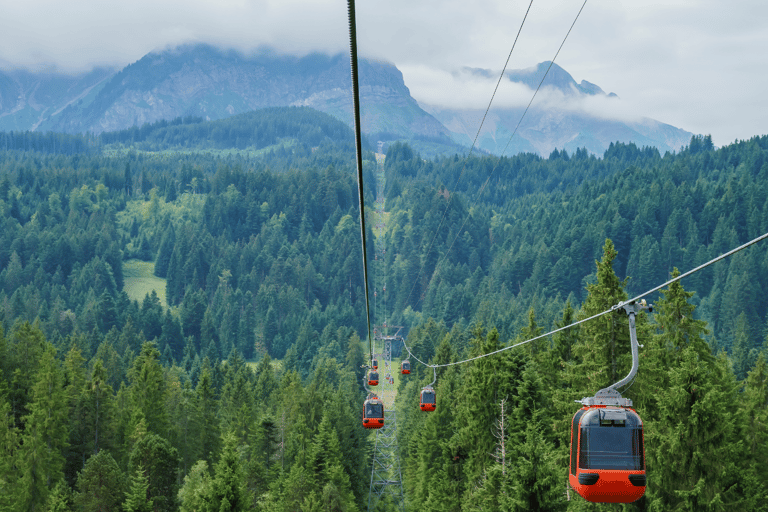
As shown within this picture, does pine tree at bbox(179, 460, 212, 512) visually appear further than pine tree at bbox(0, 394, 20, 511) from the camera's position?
No

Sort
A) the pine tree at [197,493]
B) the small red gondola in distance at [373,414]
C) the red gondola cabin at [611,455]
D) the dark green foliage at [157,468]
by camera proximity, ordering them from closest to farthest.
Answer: the red gondola cabin at [611,455]
the pine tree at [197,493]
the small red gondola in distance at [373,414]
the dark green foliage at [157,468]

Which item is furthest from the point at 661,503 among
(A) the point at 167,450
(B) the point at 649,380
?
(A) the point at 167,450

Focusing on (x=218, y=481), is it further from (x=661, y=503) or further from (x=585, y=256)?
(x=585, y=256)

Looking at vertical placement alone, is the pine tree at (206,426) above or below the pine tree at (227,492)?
below

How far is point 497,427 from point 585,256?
163m

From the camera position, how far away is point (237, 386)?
254 ft

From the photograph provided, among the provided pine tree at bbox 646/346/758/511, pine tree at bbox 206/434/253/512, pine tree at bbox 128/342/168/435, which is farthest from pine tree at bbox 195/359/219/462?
pine tree at bbox 646/346/758/511

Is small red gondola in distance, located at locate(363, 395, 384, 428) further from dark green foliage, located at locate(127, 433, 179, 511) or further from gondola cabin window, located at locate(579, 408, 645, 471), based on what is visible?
gondola cabin window, located at locate(579, 408, 645, 471)

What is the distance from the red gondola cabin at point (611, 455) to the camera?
13.1 metres

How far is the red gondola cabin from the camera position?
13.1m

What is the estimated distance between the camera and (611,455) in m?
13.1

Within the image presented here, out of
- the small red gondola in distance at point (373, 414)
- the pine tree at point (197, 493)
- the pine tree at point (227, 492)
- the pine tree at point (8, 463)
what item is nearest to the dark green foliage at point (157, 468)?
the pine tree at point (197, 493)

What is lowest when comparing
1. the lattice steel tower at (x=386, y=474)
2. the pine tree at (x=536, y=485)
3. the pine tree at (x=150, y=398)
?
the lattice steel tower at (x=386, y=474)

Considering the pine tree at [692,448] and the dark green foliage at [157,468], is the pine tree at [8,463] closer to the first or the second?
the dark green foliage at [157,468]
